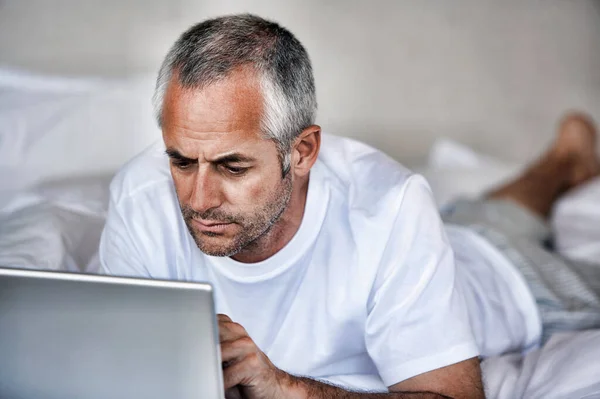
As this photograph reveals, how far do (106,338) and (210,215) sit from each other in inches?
7.6

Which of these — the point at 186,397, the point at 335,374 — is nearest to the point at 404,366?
the point at 335,374

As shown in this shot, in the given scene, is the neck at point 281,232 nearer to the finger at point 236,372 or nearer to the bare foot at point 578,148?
the finger at point 236,372

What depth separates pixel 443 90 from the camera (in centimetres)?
154

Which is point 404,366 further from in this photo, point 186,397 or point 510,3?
point 510,3

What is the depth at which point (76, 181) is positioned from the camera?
879 mm

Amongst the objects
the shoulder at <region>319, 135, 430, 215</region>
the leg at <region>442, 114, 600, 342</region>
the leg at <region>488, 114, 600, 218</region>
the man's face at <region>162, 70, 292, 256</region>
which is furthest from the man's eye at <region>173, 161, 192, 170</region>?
the leg at <region>488, 114, 600, 218</region>

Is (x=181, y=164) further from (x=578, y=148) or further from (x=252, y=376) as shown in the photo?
(x=578, y=148)

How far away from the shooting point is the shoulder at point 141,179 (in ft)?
2.58

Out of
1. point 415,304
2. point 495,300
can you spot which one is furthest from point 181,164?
point 495,300

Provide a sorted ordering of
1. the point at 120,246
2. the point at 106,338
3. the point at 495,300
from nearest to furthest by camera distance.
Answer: the point at 106,338
the point at 120,246
the point at 495,300

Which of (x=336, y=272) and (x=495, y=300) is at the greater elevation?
(x=336, y=272)

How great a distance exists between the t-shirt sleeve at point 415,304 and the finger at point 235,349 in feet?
0.67

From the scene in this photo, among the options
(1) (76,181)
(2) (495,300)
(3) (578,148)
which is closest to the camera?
(1) (76,181)

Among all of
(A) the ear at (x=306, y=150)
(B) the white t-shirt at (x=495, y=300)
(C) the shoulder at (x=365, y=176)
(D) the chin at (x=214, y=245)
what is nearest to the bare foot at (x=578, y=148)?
(B) the white t-shirt at (x=495, y=300)
